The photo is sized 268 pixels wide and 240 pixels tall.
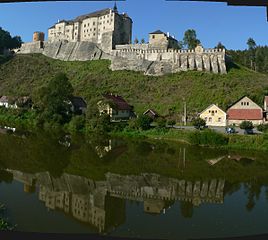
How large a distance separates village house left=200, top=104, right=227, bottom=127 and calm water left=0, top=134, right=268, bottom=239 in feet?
16.7

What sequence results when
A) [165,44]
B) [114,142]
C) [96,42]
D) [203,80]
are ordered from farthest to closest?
[96,42]
[165,44]
[203,80]
[114,142]

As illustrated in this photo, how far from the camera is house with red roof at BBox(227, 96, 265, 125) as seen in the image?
1798 cm

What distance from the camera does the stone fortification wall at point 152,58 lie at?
2928 centimetres

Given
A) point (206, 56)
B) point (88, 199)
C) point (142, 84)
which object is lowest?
point (88, 199)

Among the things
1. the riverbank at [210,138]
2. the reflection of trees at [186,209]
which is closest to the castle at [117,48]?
the riverbank at [210,138]

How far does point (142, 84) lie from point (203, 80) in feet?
16.3

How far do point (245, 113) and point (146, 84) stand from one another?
36.9ft

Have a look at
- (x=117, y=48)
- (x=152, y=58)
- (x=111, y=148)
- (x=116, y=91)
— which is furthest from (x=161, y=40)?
(x=111, y=148)

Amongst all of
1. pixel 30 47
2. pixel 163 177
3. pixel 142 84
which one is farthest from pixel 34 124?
pixel 30 47

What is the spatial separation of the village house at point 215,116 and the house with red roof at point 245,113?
0.36 m

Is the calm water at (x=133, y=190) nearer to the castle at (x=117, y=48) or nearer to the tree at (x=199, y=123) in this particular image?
the tree at (x=199, y=123)

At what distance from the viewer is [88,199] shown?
21.6ft

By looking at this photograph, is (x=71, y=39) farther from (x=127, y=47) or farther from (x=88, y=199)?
(x=88, y=199)

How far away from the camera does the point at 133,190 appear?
7.55 m
